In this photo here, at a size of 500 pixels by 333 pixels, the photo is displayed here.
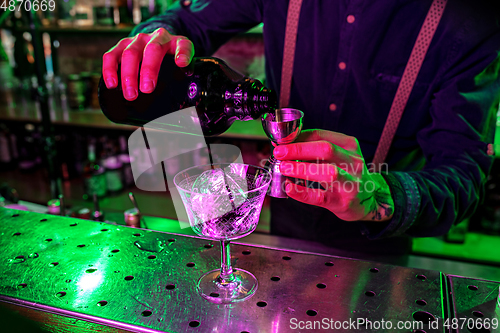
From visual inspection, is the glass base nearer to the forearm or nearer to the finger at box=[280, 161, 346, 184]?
the finger at box=[280, 161, 346, 184]

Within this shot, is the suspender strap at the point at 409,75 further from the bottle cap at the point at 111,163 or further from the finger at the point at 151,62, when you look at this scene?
the bottle cap at the point at 111,163

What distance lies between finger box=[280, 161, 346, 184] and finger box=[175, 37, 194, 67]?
1.03 ft

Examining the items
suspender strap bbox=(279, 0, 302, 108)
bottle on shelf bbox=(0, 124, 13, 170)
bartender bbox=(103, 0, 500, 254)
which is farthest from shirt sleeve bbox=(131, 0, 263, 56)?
bottle on shelf bbox=(0, 124, 13, 170)

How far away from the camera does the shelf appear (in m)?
2.12

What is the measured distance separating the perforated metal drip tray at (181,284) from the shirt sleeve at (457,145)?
0.74 feet

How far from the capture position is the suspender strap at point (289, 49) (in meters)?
1.25

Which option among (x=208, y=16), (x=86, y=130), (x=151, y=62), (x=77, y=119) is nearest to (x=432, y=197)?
(x=151, y=62)

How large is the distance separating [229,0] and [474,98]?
85cm

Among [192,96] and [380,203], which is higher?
[192,96]

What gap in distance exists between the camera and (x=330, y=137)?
33.0 inches

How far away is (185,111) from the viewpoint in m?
0.87

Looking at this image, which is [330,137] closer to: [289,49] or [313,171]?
[313,171]

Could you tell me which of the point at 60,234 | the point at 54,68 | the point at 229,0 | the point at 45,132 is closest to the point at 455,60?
the point at 229,0

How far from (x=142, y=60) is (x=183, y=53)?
0.29 feet
